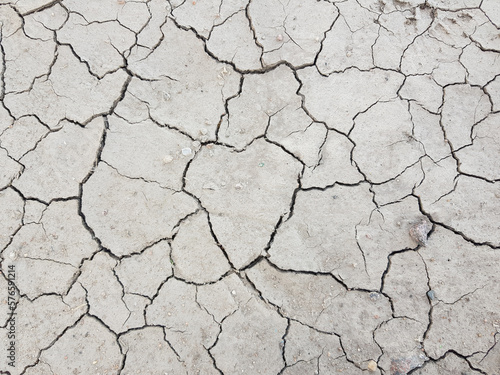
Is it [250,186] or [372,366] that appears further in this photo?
[250,186]

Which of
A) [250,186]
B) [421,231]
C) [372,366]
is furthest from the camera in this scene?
[250,186]

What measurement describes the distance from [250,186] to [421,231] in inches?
44.0

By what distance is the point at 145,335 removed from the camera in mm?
2236

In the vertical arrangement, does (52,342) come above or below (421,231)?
below

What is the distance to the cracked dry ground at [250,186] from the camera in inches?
87.9

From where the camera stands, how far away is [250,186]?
2.46 m

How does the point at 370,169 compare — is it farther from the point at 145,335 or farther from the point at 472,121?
the point at 145,335

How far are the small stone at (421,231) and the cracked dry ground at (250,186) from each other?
0.12 feet

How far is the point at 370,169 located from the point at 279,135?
65 cm

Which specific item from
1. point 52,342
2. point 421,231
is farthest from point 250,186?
point 52,342

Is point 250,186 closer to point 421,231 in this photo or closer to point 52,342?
point 421,231

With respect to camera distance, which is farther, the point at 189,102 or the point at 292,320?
the point at 189,102

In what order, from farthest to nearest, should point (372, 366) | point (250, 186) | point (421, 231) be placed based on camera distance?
1. point (250, 186)
2. point (421, 231)
3. point (372, 366)

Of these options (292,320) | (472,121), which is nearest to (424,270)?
(292,320)
